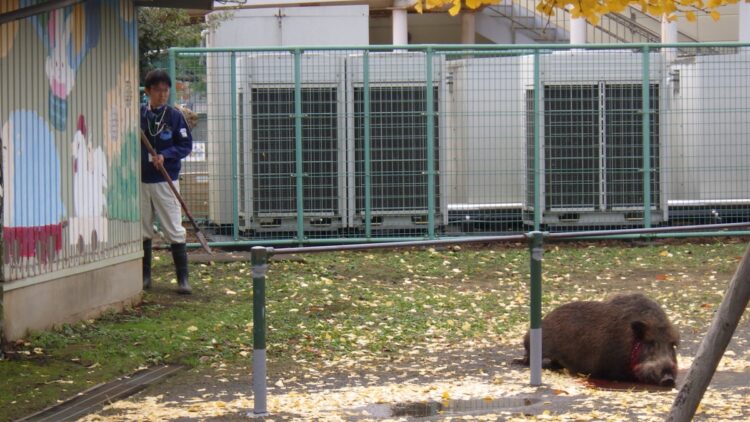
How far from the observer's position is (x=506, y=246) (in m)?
16.0

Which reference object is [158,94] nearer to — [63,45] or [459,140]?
[63,45]

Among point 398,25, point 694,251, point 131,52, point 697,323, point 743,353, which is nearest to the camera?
point 743,353

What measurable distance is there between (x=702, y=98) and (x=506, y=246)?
3.24 metres

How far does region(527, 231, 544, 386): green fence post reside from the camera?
7.91m

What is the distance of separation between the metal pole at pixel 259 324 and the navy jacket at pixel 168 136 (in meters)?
4.84

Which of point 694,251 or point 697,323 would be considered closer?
point 697,323

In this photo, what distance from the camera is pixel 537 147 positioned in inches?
628

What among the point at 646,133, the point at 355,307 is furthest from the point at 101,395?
the point at 646,133

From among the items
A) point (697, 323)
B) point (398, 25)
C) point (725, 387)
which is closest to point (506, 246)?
point (697, 323)

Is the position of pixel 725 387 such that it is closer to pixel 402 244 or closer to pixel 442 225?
pixel 402 244

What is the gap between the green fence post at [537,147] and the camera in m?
15.9

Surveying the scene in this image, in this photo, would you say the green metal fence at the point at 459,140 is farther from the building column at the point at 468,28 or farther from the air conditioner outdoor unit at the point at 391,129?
the building column at the point at 468,28

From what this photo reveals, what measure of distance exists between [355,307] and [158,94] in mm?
2761

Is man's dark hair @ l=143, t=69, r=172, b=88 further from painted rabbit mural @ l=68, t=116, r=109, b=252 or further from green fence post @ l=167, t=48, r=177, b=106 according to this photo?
green fence post @ l=167, t=48, r=177, b=106
